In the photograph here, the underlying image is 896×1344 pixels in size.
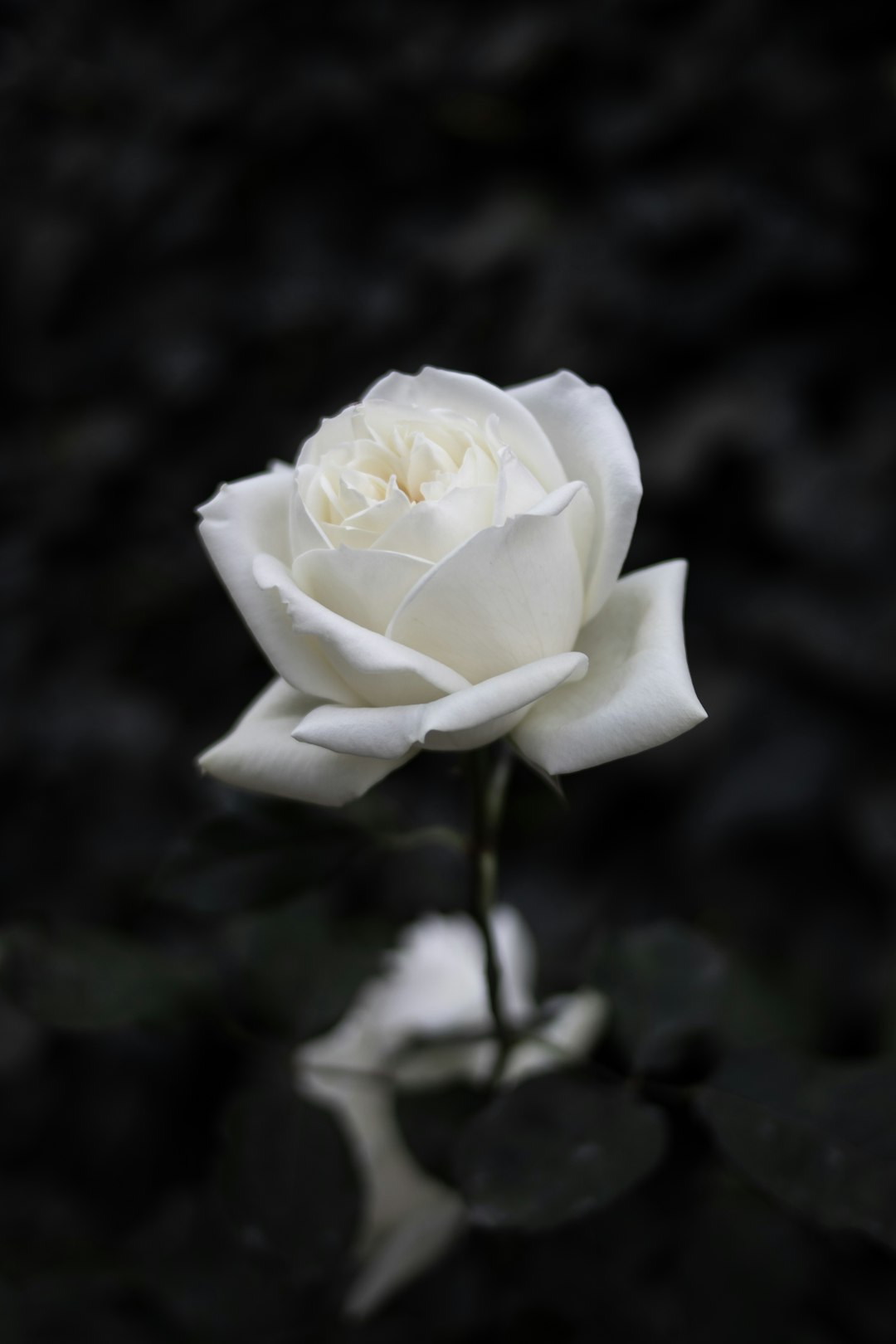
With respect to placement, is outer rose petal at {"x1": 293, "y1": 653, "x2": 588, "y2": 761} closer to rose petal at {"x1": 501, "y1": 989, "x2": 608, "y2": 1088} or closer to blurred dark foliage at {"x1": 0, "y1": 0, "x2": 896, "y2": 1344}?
blurred dark foliage at {"x1": 0, "y1": 0, "x2": 896, "y2": 1344}

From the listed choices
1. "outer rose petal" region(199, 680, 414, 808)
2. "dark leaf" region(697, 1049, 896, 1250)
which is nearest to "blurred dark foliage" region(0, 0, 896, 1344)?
"dark leaf" region(697, 1049, 896, 1250)

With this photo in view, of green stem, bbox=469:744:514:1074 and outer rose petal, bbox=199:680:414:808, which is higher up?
outer rose petal, bbox=199:680:414:808

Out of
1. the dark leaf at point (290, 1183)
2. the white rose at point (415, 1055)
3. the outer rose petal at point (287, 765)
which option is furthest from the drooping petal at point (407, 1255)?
the outer rose petal at point (287, 765)

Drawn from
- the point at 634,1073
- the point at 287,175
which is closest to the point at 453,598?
the point at 634,1073

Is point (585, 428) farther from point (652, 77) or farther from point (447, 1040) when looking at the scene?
point (652, 77)

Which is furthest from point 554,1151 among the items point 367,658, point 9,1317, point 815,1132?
point 9,1317

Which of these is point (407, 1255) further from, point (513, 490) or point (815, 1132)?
point (513, 490)

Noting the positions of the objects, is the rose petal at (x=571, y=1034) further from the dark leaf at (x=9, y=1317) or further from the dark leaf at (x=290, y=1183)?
the dark leaf at (x=9, y=1317)
